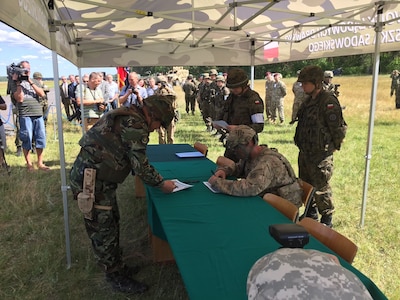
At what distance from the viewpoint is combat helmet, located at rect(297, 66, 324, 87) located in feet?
9.99

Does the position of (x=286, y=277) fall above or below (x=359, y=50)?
below

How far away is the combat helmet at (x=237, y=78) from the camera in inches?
142

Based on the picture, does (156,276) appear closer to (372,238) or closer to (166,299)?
(166,299)

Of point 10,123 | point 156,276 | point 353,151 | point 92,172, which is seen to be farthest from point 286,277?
point 10,123

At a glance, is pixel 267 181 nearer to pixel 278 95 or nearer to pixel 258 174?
pixel 258 174

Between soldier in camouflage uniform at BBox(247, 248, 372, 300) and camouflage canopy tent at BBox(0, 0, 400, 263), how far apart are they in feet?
5.23

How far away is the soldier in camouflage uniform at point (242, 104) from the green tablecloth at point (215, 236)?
132cm

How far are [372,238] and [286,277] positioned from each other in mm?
3099

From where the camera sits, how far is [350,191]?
191 inches

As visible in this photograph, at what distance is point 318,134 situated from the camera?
10.4ft

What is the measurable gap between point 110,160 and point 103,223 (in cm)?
47

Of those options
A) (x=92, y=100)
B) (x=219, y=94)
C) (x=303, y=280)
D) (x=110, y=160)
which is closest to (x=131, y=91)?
(x=92, y=100)

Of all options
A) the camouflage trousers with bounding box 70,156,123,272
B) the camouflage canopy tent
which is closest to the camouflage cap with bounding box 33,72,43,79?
the camouflage canopy tent

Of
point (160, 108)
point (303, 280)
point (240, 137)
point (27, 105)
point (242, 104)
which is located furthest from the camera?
point (27, 105)
